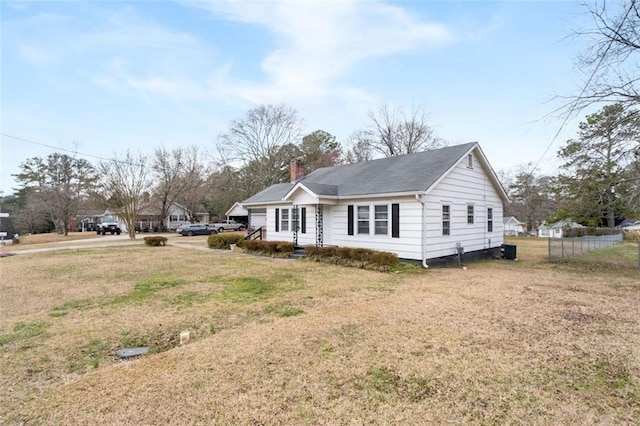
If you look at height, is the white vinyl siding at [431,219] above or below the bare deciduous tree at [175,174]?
below

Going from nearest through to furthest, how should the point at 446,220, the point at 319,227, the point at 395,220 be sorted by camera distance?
1. the point at 395,220
2. the point at 446,220
3. the point at 319,227

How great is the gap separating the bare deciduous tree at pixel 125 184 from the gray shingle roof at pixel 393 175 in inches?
685

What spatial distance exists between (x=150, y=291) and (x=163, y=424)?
6.17 metres

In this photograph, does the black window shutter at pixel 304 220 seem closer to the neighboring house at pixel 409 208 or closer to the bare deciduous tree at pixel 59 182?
the neighboring house at pixel 409 208

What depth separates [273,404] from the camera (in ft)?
10.2

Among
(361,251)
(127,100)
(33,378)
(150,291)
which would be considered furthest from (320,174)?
(33,378)

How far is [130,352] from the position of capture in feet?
14.7

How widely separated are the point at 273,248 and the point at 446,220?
7.75 meters

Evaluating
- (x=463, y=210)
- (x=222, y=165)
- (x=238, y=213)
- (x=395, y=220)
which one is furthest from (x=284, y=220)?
(x=222, y=165)

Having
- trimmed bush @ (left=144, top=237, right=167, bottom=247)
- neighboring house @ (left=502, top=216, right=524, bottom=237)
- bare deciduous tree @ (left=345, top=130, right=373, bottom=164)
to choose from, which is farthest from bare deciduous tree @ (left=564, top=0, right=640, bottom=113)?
neighboring house @ (left=502, top=216, right=524, bottom=237)

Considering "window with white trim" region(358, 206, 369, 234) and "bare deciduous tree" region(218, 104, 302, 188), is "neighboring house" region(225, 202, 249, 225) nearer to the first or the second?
"bare deciduous tree" region(218, 104, 302, 188)

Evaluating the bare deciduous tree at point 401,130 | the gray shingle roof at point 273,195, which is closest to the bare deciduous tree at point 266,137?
the bare deciduous tree at point 401,130

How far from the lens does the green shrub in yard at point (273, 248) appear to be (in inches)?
600

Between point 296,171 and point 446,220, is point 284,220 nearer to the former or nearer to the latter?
point 296,171
